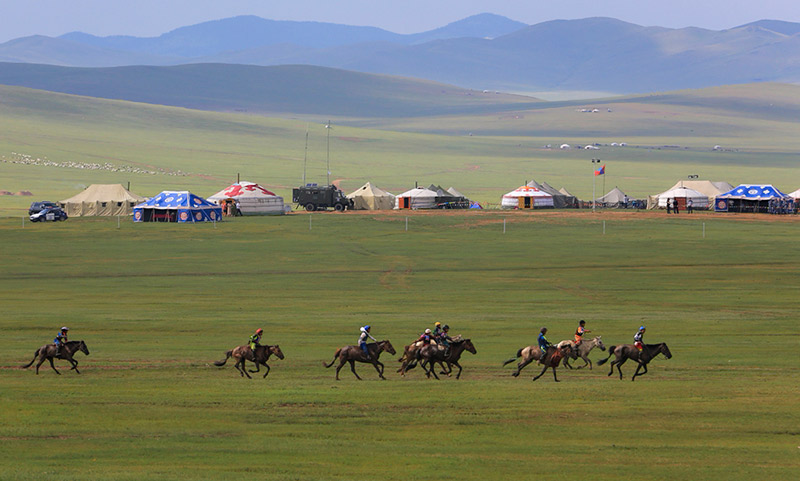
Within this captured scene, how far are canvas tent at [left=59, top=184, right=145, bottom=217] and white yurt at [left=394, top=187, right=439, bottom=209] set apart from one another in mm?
26777

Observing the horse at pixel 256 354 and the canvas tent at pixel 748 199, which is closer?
the horse at pixel 256 354

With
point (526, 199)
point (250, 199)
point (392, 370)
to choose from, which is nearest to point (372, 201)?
point (250, 199)

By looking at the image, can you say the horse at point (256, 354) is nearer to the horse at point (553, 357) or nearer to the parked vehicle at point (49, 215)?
the horse at point (553, 357)

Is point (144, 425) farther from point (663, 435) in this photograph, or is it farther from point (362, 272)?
point (362, 272)

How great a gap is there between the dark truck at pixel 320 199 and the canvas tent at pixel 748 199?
125 ft

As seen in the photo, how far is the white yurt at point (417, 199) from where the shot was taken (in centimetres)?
11156

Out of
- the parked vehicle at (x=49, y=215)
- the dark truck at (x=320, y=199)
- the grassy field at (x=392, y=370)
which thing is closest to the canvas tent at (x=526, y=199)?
the dark truck at (x=320, y=199)

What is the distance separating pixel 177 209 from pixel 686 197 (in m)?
53.3

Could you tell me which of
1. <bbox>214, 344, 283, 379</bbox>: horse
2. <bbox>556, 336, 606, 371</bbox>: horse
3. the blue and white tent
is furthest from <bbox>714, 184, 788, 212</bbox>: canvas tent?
<bbox>214, 344, 283, 379</bbox>: horse

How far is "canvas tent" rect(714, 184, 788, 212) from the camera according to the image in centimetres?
10606

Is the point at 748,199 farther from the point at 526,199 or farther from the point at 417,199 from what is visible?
the point at 417,199

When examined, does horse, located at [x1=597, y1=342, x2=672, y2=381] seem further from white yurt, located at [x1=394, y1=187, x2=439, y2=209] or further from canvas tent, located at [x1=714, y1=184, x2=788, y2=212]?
white yurt, located at [x1=394, y1=187, x2=439, y2=209]

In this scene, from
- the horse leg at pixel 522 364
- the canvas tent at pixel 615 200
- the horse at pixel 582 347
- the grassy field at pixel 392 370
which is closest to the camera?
the grassy field at pixel 392 370

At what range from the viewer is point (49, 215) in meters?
90.2
